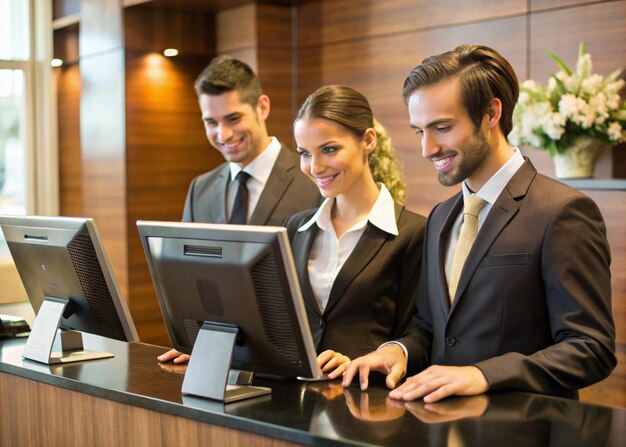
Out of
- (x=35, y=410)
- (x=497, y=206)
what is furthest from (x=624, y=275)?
(x=35, y=410)

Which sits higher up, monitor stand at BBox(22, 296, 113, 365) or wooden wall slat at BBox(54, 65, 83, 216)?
wooden wall slat at BBox(54, 65, 83, 216)

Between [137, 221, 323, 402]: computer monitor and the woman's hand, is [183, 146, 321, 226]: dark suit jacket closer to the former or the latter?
the woman's hand

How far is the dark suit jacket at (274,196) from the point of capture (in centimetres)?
414

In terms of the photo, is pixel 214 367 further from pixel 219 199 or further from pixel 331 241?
pixel 219 199

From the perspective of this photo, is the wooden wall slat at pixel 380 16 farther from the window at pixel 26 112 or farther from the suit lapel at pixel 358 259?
the window at pixel 26 112

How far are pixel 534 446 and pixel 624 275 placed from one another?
2704mm

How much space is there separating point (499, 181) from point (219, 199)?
185 cm

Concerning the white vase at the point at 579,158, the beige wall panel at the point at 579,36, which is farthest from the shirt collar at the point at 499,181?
the beige wall panel at the point at 579,36

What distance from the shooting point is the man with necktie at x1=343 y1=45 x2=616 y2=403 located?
2.51 meters

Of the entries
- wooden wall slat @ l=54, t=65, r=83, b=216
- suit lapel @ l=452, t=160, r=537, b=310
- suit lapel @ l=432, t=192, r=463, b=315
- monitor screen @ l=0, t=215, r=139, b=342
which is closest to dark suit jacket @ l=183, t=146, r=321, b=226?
monitor screen @ l=0, t=215, r=139, b=342

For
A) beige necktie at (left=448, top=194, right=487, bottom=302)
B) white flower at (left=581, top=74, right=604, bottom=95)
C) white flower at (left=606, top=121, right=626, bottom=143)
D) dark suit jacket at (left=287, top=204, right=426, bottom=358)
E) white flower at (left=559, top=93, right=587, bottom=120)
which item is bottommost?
dark suit jacket at (left=287, top=204, right=426, bottom=358)

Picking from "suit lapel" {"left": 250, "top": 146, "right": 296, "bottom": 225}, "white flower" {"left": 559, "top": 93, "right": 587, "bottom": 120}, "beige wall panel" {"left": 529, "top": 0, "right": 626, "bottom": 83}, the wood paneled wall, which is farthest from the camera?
the wood paneled wall

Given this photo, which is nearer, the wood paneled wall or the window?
the wood paneled wall

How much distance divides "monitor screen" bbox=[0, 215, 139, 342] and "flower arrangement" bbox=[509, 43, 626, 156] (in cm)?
242
